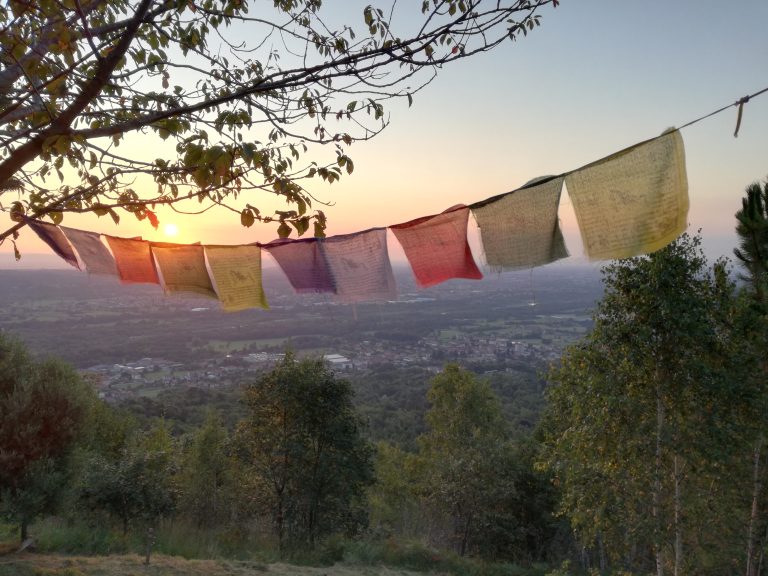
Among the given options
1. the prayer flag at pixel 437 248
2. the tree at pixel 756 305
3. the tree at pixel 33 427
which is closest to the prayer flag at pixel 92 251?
the prayer flag at pixel 437 248

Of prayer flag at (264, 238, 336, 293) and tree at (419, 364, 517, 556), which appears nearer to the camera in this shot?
prayer flag at (264, 238, 336, 293)

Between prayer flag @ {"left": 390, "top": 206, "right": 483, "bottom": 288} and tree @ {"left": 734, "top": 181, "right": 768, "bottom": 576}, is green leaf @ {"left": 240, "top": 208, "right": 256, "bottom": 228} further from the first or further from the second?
tree @ {"left": 734, "top": 181, "right": 768, "bottom": 576}

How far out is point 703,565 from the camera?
29.6ft

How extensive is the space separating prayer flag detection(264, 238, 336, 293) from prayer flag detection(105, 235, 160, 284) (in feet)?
4.47

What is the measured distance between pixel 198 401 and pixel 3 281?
1814cm

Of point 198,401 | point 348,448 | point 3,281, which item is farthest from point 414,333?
point 348,448

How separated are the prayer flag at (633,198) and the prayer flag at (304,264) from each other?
7.10ft

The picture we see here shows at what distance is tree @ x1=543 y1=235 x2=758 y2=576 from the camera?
801 cm

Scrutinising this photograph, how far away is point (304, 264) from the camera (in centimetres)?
433

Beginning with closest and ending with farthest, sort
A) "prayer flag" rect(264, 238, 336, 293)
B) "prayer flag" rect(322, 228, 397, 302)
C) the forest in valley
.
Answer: "prayer flag" rect(322, 228, 397, 302) < "prayer flag" rect(264, 238, 336, 293) < the forest in valley

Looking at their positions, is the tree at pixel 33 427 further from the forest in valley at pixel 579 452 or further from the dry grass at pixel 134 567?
the dry grass at pixel 134 567

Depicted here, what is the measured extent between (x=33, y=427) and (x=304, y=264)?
7.92 m

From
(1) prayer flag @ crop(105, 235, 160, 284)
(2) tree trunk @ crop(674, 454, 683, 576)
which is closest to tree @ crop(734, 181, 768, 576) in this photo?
(2) tree trunk @ crop(674, 454, 683, 576)

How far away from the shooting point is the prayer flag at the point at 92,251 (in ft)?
15.1
